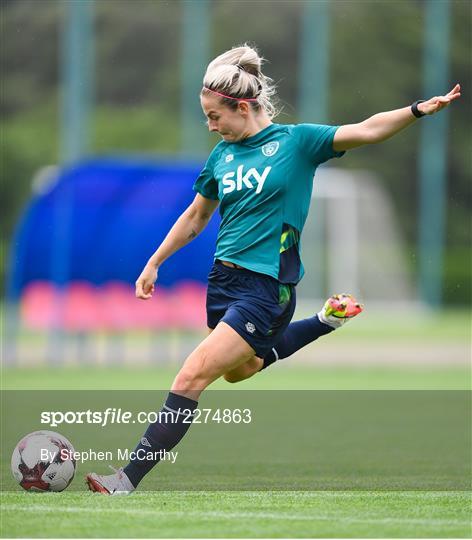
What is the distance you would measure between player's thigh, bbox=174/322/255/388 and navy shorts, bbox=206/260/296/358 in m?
0.05

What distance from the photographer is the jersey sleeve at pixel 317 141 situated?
6.55m

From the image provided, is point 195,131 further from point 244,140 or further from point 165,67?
point 244,140

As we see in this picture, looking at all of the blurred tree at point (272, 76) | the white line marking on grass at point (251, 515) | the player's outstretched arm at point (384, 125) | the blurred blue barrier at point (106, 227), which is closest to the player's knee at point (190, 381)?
the white line marking on grass at point (251, 515)

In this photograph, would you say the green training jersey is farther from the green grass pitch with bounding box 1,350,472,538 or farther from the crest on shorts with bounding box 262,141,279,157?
the green grass pitch with bounding box 1,350,472,538

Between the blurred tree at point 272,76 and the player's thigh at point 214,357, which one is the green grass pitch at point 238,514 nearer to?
the player's thigh at point 214,357

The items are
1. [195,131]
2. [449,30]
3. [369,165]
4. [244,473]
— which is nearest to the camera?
[244,473]

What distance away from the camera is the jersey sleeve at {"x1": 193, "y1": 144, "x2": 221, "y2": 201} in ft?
22.6

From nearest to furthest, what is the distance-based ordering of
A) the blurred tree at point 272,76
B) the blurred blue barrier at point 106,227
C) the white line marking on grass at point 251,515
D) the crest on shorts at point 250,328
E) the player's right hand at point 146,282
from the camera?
the white line marking on grass at point 251,515 → the crest on shorts at point 250,328 → the player's right hand at point 146,282 → the blurred blue barrier at point 106,227 → the blurred tree at point 272,76

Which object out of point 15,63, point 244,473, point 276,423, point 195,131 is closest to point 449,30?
point 195,131

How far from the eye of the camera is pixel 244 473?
7.78 metres

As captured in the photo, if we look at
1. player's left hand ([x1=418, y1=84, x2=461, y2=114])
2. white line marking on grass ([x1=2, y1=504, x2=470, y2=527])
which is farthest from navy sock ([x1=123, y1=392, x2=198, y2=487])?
player's left hand ([x1=418, y1=84, x2=461, y2=114])

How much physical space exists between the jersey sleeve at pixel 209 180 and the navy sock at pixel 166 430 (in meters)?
1.23

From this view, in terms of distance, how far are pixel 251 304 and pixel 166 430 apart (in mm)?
789

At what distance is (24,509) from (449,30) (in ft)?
95.3
